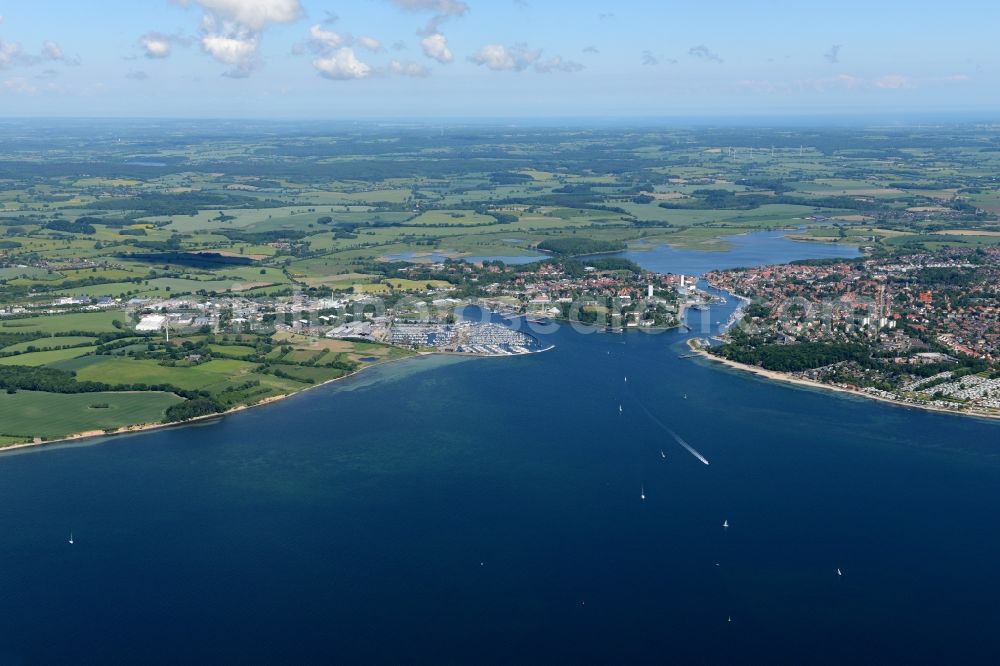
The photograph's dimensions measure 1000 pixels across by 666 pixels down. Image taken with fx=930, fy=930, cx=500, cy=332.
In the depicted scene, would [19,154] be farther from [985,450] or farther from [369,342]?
[985,450]

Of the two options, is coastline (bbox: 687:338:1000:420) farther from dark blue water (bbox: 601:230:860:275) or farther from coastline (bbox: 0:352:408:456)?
dark blue water (bbox: 601:230:860:275)

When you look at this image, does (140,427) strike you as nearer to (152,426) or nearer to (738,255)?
(152,426)

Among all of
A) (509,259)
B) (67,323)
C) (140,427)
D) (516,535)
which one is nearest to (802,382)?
(516,535)

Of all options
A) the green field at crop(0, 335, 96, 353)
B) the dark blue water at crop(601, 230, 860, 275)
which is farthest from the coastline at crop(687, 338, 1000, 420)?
the green field at crop(0, 335, 96, 353)

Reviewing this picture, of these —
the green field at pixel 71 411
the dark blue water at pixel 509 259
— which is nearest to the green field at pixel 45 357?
the green field at pixel 71 411

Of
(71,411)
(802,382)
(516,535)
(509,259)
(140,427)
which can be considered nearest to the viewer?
(516,535)

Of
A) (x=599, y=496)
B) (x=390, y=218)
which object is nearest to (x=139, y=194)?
(x=390, y=218)

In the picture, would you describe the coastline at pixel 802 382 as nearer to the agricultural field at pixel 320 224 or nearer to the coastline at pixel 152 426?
the agricultural field at pixel 320 224
